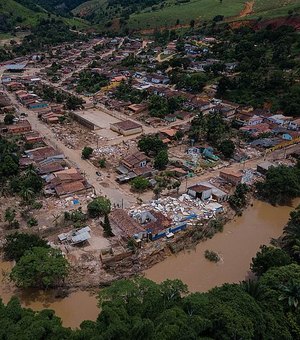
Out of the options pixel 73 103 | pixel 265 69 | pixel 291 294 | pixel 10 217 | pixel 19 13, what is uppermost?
pixel 291 294

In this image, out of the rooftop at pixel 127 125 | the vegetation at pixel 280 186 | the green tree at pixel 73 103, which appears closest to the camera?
the vegetation at pixel 280 186

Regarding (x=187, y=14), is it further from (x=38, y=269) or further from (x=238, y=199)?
(x=38, y=269)

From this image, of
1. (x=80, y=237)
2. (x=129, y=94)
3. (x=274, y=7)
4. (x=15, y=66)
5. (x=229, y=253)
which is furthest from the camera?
(x=274, y=7)

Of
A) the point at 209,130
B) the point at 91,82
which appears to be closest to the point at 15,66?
the point at 91,82

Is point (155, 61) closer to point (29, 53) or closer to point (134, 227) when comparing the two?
point (29, 53)

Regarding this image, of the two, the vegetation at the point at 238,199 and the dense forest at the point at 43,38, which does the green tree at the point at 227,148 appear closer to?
the vegetation at the point at 238,199

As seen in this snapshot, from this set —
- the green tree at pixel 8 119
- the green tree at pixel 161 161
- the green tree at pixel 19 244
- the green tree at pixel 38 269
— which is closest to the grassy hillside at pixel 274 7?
the green tree at pixel 161 161
